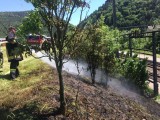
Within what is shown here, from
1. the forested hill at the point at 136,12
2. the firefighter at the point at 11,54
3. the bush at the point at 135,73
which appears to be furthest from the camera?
the forested hill at the point at 136,12

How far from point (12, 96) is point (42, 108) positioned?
1.27 metres

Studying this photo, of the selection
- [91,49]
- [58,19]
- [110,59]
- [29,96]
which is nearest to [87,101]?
[29,96]

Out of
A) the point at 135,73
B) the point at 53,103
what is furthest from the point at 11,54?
the point at 135,73

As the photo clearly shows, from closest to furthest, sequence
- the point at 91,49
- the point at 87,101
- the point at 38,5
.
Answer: the point at 38,5, the point at 87,101, the point at 91,49

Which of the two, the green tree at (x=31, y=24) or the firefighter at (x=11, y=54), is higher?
the green tree at (x=31, y=24)

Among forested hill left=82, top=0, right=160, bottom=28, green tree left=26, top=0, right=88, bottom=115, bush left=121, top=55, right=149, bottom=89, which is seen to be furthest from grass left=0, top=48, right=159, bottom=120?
forested hill left=82, top=0, right=160, bottom=28

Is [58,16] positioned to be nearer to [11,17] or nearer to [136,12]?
[11,17]

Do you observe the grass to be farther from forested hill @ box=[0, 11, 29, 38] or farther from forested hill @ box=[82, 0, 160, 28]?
forested hill @ box=[82, 0, 160, 28]

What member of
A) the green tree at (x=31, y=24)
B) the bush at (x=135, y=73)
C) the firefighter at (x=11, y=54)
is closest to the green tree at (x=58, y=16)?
the green tree at (x=31, y=24)

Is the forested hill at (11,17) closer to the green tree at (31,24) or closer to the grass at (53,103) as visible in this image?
the green tree at (31,24)

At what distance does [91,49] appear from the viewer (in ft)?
38.4

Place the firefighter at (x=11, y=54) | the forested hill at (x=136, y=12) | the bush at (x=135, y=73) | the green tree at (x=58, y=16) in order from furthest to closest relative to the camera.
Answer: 1. the forested hill at (x=136, y=12)
2. the bush at (x=135, y=73)
3. the firefighter at (x=11, y=54)
4. the green tree at (x=58, y=16)

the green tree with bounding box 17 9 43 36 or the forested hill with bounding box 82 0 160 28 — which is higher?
the forested hill with bounding box 82 0 160 28

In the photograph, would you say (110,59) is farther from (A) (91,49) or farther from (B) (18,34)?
(B) (18,34)
